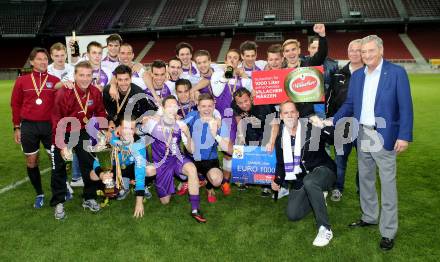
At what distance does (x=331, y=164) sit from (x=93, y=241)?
2.96m

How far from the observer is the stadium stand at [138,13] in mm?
40094

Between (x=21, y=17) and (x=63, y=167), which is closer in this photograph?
(x=63, y=167)

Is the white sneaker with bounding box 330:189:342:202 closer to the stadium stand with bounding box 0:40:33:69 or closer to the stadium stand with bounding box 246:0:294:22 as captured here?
the stadium stand with bounding box 246:0:294:22

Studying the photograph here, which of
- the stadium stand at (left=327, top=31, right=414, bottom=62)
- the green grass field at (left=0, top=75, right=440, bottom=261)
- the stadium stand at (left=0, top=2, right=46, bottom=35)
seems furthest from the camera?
the stadium stand at (left=0, top=2, right=46, bottom=35)

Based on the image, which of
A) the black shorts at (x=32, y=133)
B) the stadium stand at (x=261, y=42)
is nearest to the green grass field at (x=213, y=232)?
the black shorts at (x=32, y=133)

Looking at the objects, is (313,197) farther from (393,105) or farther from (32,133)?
(32,133)

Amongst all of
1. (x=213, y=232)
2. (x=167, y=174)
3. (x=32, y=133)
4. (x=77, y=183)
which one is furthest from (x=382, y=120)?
(x=77, y=183)

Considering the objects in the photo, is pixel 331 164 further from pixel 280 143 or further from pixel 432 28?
pixel 432 28

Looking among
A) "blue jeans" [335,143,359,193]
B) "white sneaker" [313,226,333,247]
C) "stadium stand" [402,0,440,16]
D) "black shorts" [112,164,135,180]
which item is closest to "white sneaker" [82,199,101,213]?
"black shorts" [112,164,135,180]

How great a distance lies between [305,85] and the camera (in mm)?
5133

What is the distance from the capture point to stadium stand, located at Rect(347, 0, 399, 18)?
118 feet

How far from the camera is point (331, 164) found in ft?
15.1

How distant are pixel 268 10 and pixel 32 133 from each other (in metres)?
37.0

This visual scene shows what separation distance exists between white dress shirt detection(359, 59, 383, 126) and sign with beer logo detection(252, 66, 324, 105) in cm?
107
